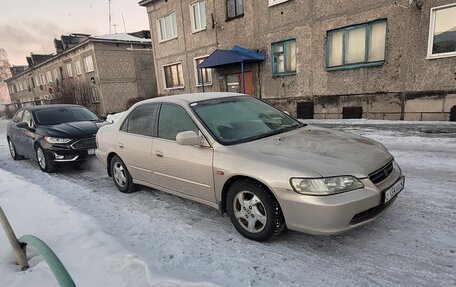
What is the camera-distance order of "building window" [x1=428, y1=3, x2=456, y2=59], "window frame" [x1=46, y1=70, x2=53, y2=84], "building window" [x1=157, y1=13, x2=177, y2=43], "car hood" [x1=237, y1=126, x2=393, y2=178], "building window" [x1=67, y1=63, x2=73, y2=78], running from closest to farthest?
"car hood" [x1=237, y1=126, x2=393, y2=178] → "building window" [x1=428, y1=3, x2=456, y2=59] → "building window" [x1=157, y1=13, x2=177, y2=43] → "building window" [x1=67, y1=63, x2=73, y2=78] → "window frame" [x1=46, y1=70, x2=53, y2=84]

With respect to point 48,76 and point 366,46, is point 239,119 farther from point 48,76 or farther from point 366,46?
point 48,76

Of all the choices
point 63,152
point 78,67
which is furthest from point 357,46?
point 78,67

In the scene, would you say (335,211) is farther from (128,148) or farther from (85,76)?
(85,76)

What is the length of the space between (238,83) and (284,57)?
9.90 feet

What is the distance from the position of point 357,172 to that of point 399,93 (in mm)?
9147

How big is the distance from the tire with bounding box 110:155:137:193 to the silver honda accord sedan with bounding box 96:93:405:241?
12 centimetres

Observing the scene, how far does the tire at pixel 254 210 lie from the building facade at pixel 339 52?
9.39 metres

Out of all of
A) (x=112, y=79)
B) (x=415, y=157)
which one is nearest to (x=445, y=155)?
(x=415, y=157)

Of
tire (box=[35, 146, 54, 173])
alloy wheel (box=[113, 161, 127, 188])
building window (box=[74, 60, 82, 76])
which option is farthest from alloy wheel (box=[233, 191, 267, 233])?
building window (box=[74, 60, 82, 76])

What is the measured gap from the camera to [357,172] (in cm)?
271

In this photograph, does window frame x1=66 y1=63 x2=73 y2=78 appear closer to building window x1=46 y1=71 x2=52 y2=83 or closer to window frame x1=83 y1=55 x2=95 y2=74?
window frame x1=83 y1=55 x2=95 y2=74

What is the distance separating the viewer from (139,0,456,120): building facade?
9.43 meters

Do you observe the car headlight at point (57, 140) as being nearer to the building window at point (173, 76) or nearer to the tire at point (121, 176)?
the tire at point (121, 176)

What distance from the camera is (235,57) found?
1320 centimetres
